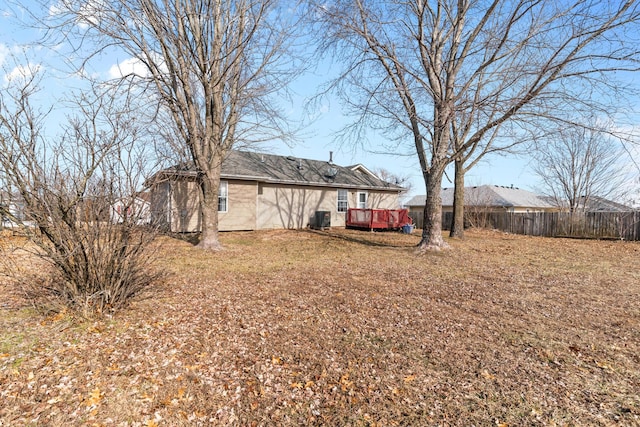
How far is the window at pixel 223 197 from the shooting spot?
1540cm

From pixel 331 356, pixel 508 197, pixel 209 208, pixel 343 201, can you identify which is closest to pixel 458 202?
pixel 343 201

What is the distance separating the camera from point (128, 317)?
171 inches

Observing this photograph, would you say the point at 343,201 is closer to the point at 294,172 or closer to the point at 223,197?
the point at 294,172

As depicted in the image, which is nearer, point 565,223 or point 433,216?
point 433,216

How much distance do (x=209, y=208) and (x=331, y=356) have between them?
316 inches

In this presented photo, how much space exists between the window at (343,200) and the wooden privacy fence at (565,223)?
26.3 ft

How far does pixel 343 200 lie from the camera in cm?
2019

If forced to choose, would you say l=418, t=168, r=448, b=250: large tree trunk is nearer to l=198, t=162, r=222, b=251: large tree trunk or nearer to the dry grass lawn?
the dry grass lawn

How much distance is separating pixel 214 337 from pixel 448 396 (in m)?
2.63

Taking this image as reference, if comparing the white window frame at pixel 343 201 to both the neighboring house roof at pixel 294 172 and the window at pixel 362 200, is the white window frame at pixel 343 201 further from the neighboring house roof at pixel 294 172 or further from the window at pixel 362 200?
the window at pixel 362 200

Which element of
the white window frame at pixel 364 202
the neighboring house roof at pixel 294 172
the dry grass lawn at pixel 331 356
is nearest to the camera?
the dry grass lawn at pixel 331 356

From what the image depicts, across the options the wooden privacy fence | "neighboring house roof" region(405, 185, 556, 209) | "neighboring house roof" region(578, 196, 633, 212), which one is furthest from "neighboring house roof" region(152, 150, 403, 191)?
"neighboring house roof" region(578, 196, 633, 212)

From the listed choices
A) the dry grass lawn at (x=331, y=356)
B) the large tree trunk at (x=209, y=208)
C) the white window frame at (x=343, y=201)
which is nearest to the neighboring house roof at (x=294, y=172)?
the white window frame at (x=343, y=201)

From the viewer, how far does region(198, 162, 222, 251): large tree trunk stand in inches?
407
